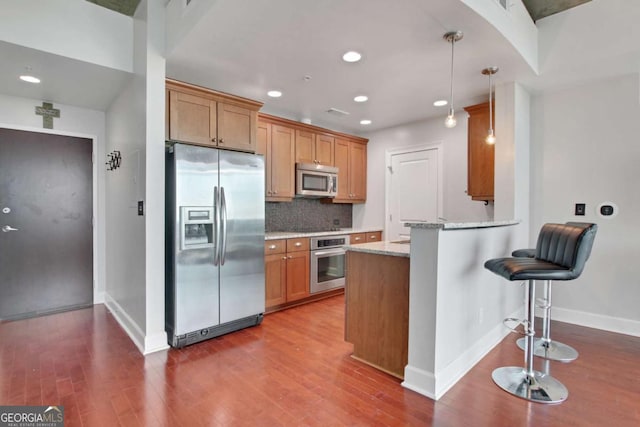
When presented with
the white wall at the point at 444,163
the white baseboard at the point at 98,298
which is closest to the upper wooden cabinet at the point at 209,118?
the white wall at the point at 444,163

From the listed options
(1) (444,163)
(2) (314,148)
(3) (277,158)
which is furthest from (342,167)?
(1) (444,163)

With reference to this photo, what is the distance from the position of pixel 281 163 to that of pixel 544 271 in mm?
3126

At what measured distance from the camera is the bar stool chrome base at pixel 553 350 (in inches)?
103

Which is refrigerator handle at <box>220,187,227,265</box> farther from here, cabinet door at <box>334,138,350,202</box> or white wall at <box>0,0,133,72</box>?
cabinet door at <box>334,138,350,202</box>

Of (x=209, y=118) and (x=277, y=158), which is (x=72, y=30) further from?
(x=277, y=158)

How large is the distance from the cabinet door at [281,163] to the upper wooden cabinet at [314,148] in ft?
0.42

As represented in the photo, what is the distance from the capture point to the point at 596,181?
3305mm

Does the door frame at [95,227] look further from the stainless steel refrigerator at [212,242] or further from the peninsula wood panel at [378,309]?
the peninsula wood panel at [378,309]

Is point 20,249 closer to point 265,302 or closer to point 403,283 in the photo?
point 265,302

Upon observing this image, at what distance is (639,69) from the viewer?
301 cm

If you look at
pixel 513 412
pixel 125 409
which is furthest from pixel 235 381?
pixel 513 412

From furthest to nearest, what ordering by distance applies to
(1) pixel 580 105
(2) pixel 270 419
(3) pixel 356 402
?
(1) pixel 580 105, (3) pixel 356 402, (2) pixel 270 419

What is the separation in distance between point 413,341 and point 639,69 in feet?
10.9

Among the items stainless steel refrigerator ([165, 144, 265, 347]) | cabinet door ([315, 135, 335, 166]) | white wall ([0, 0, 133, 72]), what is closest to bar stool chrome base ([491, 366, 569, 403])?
stainless steel refrigerator ([165, 144, 265, 347])
